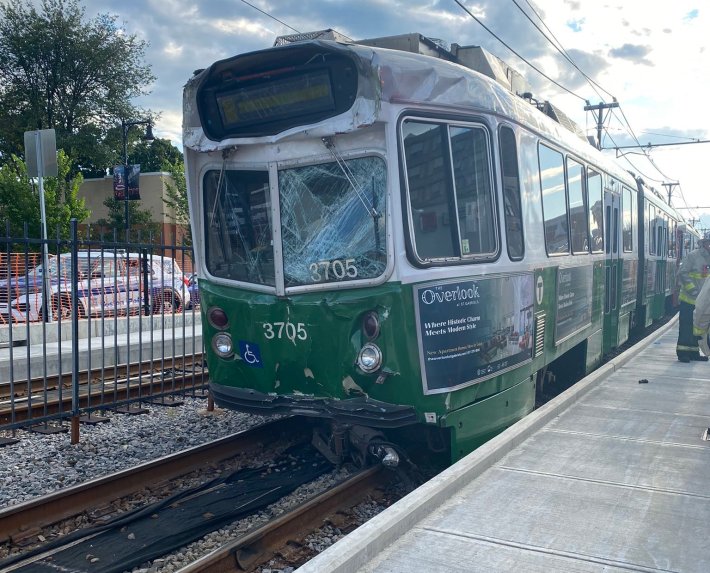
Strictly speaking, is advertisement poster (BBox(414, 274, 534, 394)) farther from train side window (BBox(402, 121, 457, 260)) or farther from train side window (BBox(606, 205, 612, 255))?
train side window (BBox(606, 205, 612, 255))

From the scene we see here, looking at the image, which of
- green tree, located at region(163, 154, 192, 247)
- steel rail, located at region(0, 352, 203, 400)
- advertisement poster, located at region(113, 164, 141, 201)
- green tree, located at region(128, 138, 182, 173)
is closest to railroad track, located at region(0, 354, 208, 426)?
steel rail, located at region(0, 352, 203, 400)

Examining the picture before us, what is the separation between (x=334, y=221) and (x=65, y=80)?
43930mm

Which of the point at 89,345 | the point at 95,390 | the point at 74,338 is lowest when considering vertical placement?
the point at 95,390

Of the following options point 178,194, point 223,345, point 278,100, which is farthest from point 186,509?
point 178,194

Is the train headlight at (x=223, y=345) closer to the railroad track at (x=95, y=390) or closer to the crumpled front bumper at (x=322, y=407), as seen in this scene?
the crumpled front bumper at (x=322, y=407)

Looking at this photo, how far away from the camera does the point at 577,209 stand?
27.8ft

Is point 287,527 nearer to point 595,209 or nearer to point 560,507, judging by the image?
point 560,507

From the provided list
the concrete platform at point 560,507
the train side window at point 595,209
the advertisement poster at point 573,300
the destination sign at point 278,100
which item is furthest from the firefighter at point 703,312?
the destination sign at point 278,100

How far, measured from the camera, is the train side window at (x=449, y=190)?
17.7ft

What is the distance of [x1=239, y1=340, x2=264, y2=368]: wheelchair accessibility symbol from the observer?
5961 millimetres

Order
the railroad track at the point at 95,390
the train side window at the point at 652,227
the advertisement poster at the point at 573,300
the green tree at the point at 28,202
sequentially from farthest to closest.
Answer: the green tree at the point at 28,202 → the train side window at the point at 652,227 → the railroad track at the point at 95,390 → the advertisement poster at the point at 573,300

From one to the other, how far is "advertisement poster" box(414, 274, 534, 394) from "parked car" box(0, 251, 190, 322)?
384cm

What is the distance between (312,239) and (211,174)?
3.89 feet

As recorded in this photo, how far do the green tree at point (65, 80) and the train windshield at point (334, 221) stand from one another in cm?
4055
